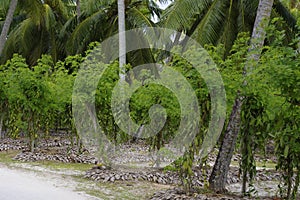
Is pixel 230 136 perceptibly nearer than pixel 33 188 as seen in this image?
No

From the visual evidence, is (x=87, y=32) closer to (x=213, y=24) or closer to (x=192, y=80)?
(x=213, y=24)

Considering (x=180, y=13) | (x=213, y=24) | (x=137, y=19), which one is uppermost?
(x=137, y=19)

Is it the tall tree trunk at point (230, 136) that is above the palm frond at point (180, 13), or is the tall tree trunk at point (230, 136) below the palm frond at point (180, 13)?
below

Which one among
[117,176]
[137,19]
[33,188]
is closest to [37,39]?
[137,19]

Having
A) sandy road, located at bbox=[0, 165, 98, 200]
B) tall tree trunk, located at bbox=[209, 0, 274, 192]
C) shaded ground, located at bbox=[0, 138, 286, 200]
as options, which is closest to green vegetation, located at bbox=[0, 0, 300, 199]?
tall tree trunk, located at bbox=[209, 0, 274, 192]

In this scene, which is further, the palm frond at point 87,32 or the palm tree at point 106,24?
the palm frond at point 87,32

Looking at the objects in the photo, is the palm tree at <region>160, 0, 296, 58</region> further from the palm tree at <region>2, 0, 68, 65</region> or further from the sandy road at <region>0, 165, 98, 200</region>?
the palm tree at <region>2, 0, 68, 65</region>

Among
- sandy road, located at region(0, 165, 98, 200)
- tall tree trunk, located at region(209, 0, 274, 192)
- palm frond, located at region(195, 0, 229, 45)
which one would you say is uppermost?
palm frond, located at region(195, 0, 229, 45)

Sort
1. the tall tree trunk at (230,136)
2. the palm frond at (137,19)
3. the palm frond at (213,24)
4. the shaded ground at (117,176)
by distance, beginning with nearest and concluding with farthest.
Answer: the tall tree trunk at (230,136), the shaded ground at (117,176), the palm frond at (213,24), the palm frond at (137,19)

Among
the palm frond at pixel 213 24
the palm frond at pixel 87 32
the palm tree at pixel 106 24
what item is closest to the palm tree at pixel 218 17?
the palm frond at pixel 213 24

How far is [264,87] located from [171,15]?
22.0ft

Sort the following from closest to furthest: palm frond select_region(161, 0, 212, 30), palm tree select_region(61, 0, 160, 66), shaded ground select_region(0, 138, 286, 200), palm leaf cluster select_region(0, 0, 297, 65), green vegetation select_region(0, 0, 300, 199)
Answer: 1. green vegetation select_region(0, 0, 300, 199)
2. shaded ground select_region(0, 138, 286, 200)
3. palm frond select_region(161, 0, 212, 30)
4. palm leaf cluster select_region(0, 0, 297, 65)
5. palm tree select_region(61, 0, 160, 66)

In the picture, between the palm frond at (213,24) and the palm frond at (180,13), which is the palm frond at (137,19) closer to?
the palm frond at (180,13)

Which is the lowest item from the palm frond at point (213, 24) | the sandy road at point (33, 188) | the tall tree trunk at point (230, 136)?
the sandy road at point (33, 188)
